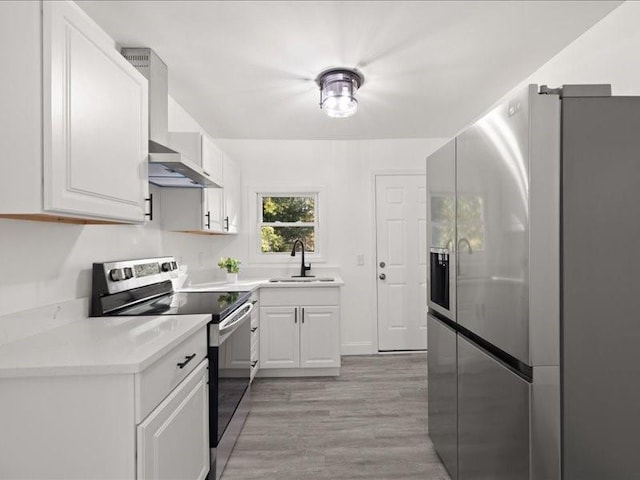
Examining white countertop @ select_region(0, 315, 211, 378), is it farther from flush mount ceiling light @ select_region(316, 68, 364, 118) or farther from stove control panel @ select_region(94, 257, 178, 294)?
flush mount ceiling light @ select_region(316, 68, 364, 118)

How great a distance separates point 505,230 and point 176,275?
2.36 meters

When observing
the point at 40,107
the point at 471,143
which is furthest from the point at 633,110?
the point at 40,107

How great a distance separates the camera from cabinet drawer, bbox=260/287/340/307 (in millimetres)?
3361

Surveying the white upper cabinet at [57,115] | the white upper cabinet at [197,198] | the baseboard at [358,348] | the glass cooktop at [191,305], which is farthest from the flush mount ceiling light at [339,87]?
the baseboard at [358,348]

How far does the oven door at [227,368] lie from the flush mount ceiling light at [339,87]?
1.58m

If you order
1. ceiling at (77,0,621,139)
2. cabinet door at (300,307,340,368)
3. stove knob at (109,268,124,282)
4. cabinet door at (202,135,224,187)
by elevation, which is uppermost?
ceiling at (77,0,621,139)

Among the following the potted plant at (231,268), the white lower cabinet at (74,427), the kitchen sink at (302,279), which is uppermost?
the potted plant at (231,268)

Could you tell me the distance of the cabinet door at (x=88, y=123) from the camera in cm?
114

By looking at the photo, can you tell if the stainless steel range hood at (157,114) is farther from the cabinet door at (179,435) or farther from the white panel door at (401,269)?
the white panel door at (401,269)


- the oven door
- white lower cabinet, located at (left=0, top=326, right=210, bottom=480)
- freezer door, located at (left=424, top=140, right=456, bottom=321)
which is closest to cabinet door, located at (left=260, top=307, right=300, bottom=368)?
the oven door

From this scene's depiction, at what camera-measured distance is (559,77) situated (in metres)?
2.26

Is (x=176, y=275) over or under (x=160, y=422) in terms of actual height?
over

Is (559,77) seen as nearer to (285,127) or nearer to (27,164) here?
(285,127)

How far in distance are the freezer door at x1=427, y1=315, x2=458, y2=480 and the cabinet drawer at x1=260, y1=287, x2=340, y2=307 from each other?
1.38 metres
